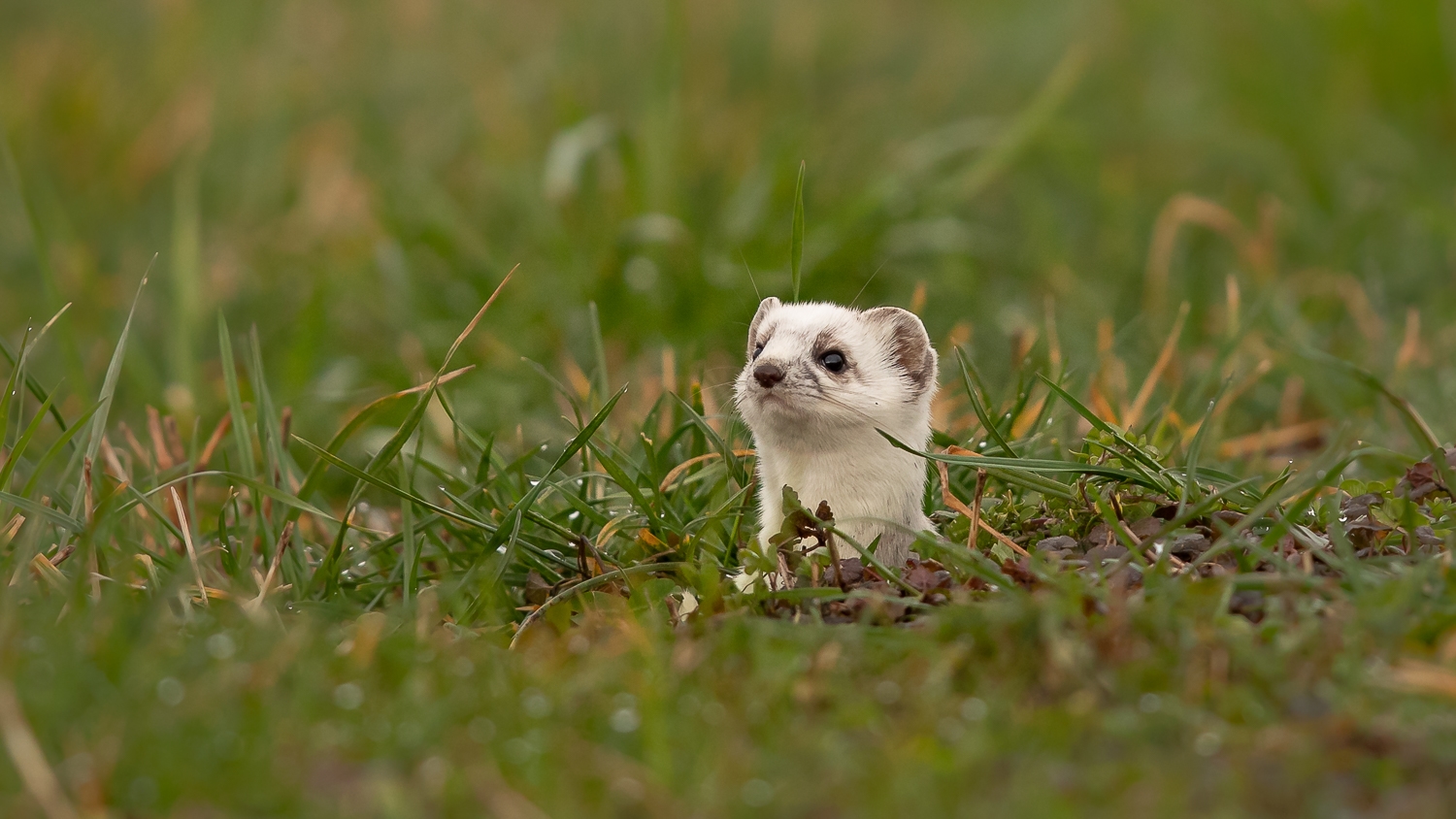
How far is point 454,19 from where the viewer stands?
13.0 m

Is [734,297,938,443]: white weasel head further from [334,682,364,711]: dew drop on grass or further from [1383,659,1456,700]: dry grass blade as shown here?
[1383,659,1456,700]: dry grass blade

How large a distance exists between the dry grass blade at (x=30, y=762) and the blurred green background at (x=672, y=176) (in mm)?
2464

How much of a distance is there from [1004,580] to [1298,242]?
6.13 m

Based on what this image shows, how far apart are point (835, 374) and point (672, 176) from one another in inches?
154

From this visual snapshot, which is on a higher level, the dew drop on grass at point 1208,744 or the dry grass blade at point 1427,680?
the dry grass blade at point 1427,680

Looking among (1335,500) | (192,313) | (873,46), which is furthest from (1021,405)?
(873,46)

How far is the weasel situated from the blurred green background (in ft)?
2.84

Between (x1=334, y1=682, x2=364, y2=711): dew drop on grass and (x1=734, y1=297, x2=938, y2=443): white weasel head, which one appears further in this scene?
(x1=734, y1=297, x2=938, y2=443): white weasel head

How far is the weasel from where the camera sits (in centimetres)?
409

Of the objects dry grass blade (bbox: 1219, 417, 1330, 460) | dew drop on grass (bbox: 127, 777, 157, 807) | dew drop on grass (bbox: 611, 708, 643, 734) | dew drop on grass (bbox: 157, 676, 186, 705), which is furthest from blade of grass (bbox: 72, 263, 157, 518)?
dry grass blade (bbox: 1219, 417, 1330, 460)

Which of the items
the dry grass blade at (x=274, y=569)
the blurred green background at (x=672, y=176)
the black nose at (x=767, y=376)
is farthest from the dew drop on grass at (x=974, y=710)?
the blurred green background at (x=672, y=176)

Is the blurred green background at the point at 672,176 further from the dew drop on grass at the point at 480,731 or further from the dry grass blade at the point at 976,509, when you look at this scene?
the dew drop on grass at the point at 480,731

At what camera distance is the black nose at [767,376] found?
4.07 meters

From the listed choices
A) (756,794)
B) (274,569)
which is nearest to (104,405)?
(274,569)
